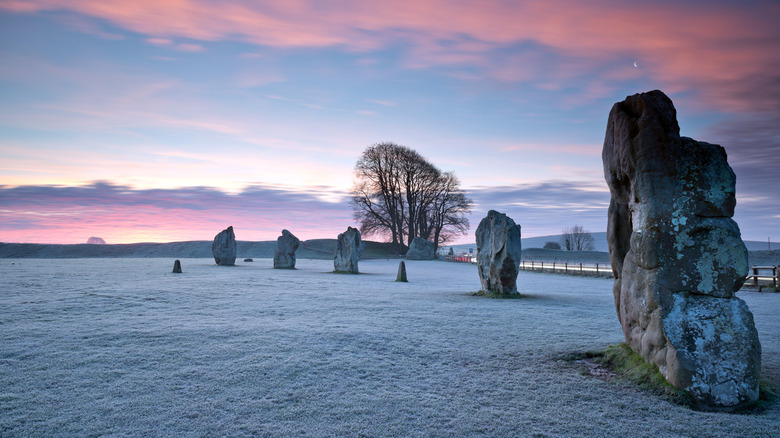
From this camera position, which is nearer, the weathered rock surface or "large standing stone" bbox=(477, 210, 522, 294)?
"large standing stone" bbox=(477, 210, 522, 294)

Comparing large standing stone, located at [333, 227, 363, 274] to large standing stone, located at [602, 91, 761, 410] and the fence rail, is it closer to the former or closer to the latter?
the fence rail

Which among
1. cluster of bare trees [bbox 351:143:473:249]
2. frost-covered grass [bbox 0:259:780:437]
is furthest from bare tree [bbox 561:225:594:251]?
frost-covered grass [bbox 0:259:780:437]

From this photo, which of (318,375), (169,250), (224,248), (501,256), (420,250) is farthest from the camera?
(169,250)

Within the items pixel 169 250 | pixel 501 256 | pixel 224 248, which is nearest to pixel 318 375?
pixel 501 256

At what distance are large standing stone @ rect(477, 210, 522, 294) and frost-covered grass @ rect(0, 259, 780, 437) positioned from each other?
367 cm

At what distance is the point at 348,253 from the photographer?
26.0 metres

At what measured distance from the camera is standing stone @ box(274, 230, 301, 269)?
29.1 meters

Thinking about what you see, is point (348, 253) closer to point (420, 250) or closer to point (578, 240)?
point (420, 250)

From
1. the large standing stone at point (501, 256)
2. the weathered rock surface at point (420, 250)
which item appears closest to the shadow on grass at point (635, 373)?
the large standing stone at point (501, 256)

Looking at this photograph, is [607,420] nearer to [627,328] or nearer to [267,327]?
[627,328]

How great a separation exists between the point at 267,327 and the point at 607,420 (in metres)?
6.21

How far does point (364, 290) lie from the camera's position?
16312 millimetres

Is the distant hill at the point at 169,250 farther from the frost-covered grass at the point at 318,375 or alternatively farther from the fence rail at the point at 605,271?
the frost-covered grass at the point at 318,375

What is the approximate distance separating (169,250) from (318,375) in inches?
2192
